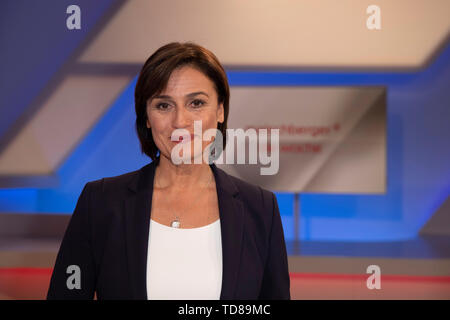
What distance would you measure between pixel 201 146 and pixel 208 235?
24 cm

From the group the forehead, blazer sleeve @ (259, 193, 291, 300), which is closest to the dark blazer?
blazer sleeve @ (259, 193, 291, 300)

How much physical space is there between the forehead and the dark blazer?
0.25 metres

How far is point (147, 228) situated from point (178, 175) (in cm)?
21

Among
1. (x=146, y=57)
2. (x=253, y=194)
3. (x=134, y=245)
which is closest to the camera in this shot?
(x=134, y=245)

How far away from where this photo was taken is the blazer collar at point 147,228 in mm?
1097

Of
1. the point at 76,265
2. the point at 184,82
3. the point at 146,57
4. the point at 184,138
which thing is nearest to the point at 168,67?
the point at 184,82

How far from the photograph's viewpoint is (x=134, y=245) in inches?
44.1

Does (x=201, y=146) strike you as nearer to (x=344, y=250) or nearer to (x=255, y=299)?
(x=255, y=299)

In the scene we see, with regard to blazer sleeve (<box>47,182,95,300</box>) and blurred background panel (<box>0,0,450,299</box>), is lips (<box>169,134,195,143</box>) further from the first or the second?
blurred background panel (<box>0,0,450,299</box>)

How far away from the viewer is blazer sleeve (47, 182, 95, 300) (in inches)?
44.7

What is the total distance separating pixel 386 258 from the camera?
2736 mm

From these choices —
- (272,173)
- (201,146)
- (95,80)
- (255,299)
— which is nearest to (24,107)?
(95,80)

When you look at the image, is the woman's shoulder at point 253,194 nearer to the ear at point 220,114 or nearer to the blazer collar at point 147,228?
the blazer collar at point 147,228

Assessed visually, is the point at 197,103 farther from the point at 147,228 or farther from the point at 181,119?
the point at 147,228
